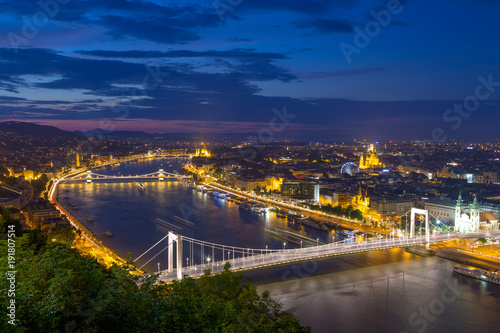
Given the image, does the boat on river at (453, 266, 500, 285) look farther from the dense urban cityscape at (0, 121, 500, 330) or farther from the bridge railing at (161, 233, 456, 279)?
the bridge railing at (161, 233, 456, 279)

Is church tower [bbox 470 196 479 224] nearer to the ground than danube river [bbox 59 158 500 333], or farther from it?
farther from it

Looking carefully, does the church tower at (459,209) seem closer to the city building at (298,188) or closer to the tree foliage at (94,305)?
the city building at (298,188)

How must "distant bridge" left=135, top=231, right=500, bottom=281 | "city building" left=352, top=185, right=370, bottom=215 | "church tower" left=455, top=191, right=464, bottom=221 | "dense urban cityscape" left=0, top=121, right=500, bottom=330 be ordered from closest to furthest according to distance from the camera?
"distant bridge" left=135, top=231, right=500, bottom=281 < "dense urban cityscape" left=0, top=121, right=500, bottom=330 < "church tower" left=455, top=191, right=464, bottom=221 < "city building" left=352, top=185, right=370, bottom=215

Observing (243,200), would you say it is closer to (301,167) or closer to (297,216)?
(297,216)

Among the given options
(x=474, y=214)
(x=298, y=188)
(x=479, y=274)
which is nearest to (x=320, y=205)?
(x=298, y=188)

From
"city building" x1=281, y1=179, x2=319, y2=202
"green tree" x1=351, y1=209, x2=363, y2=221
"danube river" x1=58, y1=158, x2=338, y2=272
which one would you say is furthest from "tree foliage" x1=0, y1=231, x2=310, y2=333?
"city building" x1=281, y1=179, x2=319, y2=202

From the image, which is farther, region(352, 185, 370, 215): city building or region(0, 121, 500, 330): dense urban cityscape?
region(352, 185, 370, 215): city building

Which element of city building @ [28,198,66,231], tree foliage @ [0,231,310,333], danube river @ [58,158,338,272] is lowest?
danube river @ [58,158,338,272]

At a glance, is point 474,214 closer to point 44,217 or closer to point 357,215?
point 357,215

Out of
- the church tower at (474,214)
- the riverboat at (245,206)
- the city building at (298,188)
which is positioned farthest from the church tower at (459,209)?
Result: the city building at (298,188)
